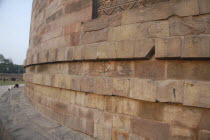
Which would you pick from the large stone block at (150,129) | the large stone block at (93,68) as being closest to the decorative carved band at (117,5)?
the large stone block at (93,68)

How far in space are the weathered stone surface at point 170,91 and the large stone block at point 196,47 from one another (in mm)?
389

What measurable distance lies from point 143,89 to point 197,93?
2.27ft

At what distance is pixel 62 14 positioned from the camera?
3.65 metres

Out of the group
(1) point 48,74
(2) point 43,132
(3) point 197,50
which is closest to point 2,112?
(1) point 48,74

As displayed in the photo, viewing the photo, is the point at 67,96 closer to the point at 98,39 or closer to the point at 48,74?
the point at 48,74

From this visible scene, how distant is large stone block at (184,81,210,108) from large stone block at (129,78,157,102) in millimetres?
408

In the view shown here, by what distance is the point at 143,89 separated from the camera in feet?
7.29

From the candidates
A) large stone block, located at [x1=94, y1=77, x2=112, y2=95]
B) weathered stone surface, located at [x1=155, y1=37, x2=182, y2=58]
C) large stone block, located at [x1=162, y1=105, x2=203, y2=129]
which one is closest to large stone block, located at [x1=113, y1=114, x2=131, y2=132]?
large stone block, located at [x1=94, y1=77, x2=112, y2=95]

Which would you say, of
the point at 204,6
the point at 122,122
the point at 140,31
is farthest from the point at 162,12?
the point at 122,122

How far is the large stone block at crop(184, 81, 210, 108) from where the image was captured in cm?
184

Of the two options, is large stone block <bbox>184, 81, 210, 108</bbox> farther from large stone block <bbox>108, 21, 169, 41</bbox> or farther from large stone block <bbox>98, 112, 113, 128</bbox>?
large stone block <bbox>98, 112, 113, 128</bbox>

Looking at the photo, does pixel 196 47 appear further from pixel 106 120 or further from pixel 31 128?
pixel 31 128

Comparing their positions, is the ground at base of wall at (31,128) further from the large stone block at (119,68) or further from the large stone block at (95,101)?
the large stone block at (119,68)

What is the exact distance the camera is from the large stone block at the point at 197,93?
1.84 metres
